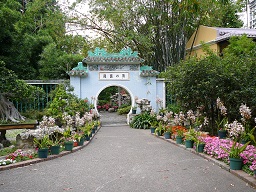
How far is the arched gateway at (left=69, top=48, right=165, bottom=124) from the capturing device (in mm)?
12461

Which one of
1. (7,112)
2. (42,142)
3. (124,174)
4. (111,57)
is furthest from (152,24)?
(124,174)

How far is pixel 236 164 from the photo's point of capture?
4.54 metres

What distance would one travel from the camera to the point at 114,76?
12672 millimetres

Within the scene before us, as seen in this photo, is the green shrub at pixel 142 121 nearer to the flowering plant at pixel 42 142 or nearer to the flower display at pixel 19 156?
the flowering plant at pixel 42 142

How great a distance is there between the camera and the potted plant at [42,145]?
221 inches

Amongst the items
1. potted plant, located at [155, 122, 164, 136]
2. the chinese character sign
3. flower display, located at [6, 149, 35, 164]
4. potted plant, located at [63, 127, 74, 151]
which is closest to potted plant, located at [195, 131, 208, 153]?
potted plant, located at [155, 122, 164, 136]

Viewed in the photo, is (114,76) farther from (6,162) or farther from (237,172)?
(237,172)

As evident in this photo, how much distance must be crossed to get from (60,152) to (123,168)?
6.30ft

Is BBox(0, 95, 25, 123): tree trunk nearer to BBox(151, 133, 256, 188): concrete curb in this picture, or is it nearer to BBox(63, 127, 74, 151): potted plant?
BBox(63, 127, 74, 151): potted plant

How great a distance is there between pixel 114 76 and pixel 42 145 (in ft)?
23.9

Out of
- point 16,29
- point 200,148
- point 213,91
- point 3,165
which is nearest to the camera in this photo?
point 3,165

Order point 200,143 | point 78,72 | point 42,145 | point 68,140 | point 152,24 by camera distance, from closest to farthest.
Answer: point 42,145
point 200,143
point 68,140
point 78,72
point 152,24

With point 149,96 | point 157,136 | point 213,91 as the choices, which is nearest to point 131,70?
point 149,96

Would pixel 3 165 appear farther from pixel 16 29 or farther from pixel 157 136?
pixel 16 29
